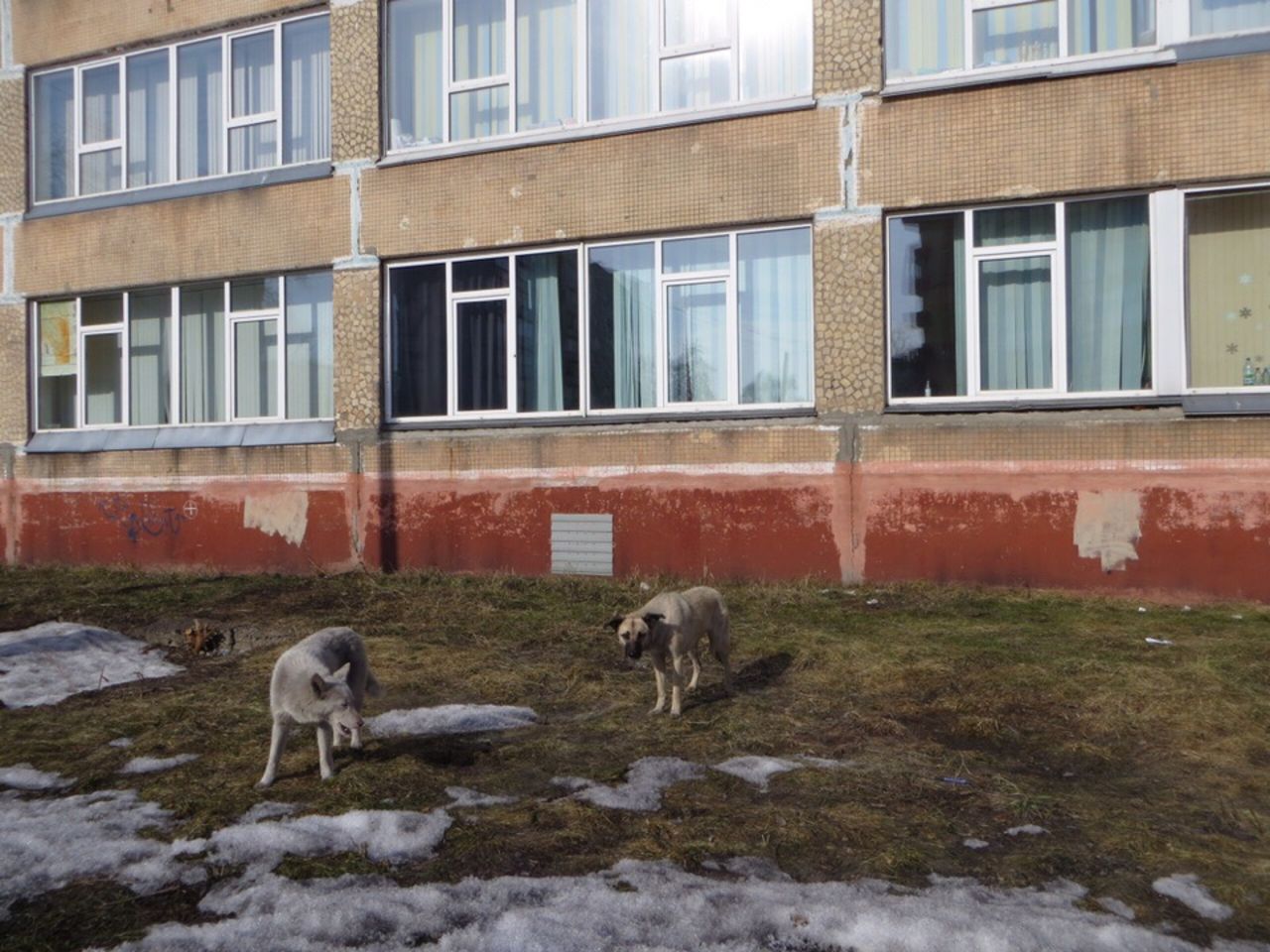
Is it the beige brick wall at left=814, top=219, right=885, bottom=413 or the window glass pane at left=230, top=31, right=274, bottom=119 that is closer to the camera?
the beige brick wall at left=814, top=219, right=885, bottom=413

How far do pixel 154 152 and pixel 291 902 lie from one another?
14.1 m

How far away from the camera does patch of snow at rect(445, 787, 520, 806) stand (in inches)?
196

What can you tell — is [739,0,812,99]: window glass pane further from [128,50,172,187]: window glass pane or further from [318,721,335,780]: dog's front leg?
[318,721,335,780]: dog's front leg

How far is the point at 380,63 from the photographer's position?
13.6m

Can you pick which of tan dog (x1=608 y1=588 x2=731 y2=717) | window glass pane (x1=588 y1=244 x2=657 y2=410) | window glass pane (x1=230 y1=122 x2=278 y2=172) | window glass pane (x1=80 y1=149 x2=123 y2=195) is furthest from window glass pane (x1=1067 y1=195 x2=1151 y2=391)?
window glass pane (x1=80 y1=149 x2=123 y2=195)

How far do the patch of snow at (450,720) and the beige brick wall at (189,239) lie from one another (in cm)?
833

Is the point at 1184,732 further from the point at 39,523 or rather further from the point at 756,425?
the point at 39,523

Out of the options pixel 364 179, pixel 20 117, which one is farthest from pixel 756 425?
pixel 20 117

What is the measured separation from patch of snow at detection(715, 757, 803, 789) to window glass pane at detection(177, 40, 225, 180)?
487 inches

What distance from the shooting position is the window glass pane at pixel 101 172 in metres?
15.7

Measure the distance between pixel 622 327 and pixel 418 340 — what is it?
8.62 feet

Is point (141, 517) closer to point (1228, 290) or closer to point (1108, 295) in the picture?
point (1108, 295)

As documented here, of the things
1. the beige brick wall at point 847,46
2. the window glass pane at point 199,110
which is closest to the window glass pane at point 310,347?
the window glass pane at point 199,110

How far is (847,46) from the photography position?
11430mm
